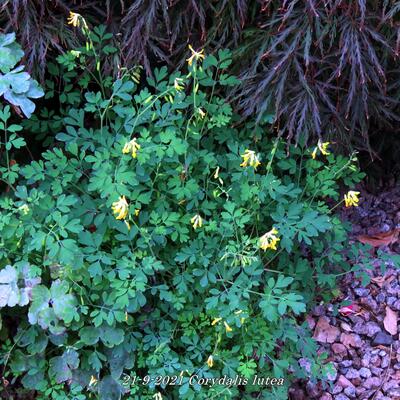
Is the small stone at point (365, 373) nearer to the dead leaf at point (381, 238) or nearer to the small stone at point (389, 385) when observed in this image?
the small stone at point (389, 385)

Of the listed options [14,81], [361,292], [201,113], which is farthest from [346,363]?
[14,81]

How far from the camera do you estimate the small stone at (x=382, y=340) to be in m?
2.59

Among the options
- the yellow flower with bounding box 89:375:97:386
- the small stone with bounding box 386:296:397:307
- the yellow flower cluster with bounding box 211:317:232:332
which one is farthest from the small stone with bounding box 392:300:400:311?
the yellow flower with bounding box 89:375:97:386

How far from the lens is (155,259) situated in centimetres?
220

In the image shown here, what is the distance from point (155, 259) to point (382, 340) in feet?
3.72

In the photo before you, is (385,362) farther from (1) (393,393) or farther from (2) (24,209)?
(2) (24,209)

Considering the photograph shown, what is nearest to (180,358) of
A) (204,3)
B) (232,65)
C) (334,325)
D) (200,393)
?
(200,393)

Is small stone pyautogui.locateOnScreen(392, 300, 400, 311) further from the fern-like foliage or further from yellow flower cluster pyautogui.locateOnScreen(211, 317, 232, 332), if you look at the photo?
yellow flower cluster pyautogui.locateOnScreen(211, 317, 232, 332)

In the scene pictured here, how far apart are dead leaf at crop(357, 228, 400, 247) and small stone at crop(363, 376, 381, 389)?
76 cm

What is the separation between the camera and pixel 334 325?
2686mm

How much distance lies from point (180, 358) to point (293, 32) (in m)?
1.32

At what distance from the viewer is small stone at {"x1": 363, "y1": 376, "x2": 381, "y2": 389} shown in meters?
2.46

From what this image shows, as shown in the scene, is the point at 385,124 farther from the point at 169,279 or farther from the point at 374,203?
the point at 169,279

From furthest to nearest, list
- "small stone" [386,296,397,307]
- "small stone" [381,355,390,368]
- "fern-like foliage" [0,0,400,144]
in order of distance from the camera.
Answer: "small stone" [386,296,397,307] → "small stone" [381,355,390,368] → "fern-like foliage" [0,0,400,144]
